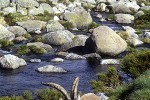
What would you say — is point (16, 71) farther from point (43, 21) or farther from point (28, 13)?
point (28, 13)

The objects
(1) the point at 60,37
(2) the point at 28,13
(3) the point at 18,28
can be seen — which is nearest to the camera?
(1) the point at 60,37

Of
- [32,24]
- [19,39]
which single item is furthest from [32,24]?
[19,39]

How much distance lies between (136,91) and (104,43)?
75.4 feet

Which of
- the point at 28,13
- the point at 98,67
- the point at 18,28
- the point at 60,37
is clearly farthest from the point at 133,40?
the point at 28,13

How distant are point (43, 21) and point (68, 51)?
16.4 metres

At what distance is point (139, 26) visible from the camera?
56.5m

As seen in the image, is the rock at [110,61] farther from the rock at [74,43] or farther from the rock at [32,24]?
the rock at [32,24]

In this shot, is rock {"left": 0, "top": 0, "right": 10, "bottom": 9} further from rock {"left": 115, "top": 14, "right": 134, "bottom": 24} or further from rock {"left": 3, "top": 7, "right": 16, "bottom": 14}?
rock {"left": 115, "top": 14, "right": 134, "bottom": 24}

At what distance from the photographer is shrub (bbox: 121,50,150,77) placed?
85.6ft

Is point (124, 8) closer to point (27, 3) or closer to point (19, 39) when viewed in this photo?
point (27, 3)

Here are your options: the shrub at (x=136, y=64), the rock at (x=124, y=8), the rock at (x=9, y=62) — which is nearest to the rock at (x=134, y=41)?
the rock at (x=9, y=62)

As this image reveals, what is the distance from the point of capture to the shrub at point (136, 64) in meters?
26.1

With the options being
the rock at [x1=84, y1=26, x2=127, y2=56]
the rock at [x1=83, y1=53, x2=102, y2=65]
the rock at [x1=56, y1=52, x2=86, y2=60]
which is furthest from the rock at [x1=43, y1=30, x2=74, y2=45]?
the rock at [x1=83, y1=53, x2=102, y2=65]

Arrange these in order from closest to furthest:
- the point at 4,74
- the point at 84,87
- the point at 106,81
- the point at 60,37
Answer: the point at 106,81, the point at 84,87, the point at 4,74, the point at 60,37
